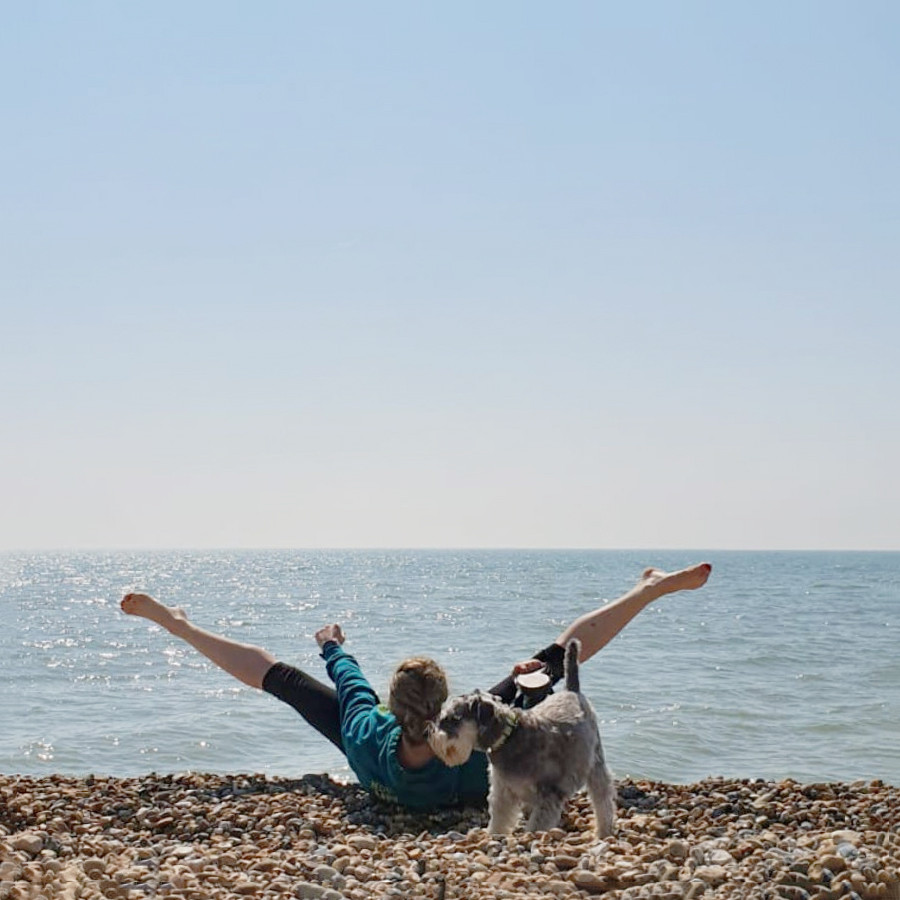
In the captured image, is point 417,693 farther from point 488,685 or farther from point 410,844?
point 488,685

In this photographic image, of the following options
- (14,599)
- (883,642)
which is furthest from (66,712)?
(14,599)

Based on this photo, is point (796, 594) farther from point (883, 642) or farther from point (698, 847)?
point (698, 847)

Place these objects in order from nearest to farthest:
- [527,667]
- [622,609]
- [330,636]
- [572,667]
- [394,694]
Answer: [572,667]
[394,694]
[527,667]
[330,636]
[622,609]

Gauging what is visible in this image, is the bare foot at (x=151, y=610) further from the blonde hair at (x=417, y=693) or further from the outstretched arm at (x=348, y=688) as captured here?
the blonde hair at (x=417, y=693)

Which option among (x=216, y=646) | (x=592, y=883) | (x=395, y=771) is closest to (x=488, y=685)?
(x=216, y=646)

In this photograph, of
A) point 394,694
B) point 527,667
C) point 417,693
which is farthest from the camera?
point 527,667

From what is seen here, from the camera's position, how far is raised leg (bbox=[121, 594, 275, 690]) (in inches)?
322

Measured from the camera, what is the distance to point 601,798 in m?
6.29

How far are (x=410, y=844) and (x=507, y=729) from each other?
2.67 feet

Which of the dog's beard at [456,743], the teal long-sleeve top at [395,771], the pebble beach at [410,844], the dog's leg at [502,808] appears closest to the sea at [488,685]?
the pebble beach at [410,844]

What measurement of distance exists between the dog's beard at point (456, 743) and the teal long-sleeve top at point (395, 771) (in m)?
0.66

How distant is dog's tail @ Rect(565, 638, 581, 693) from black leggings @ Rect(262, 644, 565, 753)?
102 centimetres

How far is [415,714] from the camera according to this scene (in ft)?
22.3

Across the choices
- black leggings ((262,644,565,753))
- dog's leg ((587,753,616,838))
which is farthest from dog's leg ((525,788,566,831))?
black leggings ((262,644,565,753))
